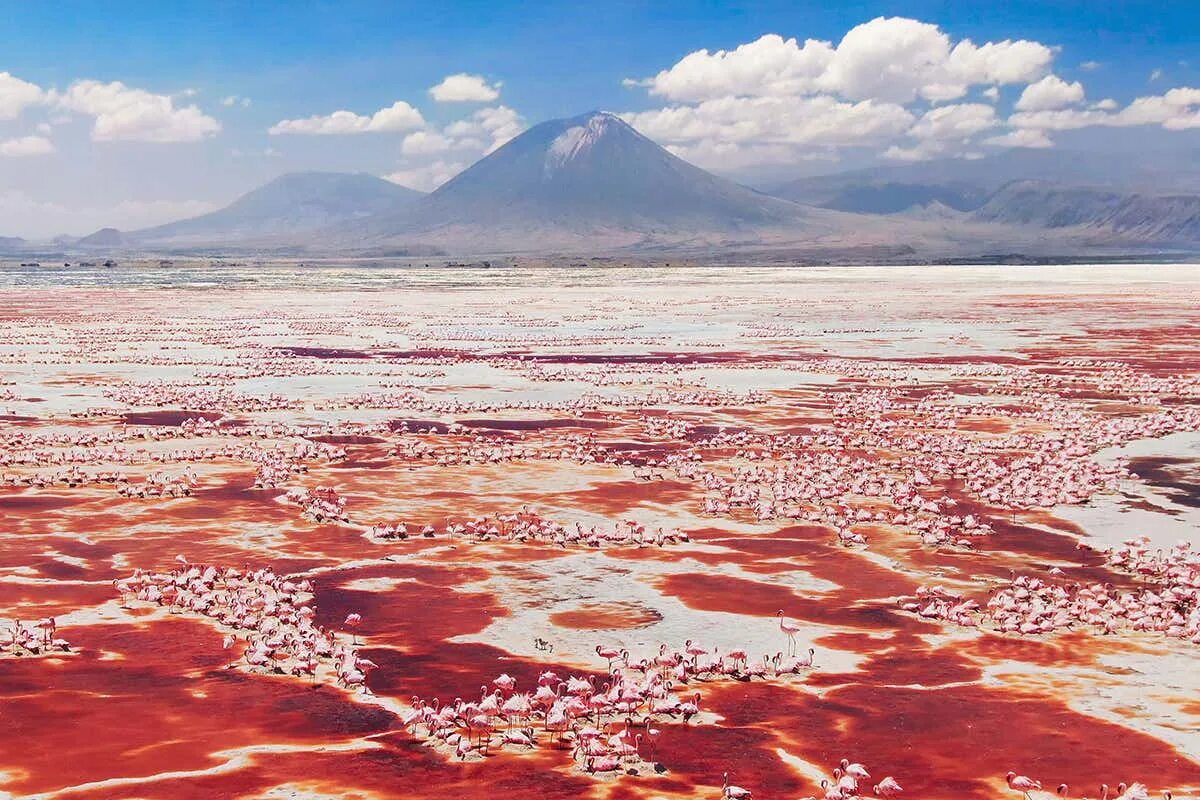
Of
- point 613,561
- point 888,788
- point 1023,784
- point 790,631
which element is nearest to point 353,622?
point 613,561

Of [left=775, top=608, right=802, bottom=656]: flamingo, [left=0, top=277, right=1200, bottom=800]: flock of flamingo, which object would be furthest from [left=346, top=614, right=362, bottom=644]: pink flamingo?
[left=775, top=608, right=802, bottom=656]: flamingo

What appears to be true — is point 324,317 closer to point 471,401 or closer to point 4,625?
point 471,401

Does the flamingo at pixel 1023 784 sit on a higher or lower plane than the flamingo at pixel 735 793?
lower

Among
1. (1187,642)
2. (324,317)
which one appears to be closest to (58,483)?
(1187,642)

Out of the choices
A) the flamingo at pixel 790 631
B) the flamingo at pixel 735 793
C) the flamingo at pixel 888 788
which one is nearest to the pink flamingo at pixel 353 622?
the flamingo at pixel 790 631

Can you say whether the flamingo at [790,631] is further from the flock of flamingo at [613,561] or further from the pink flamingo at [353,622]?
the pink flamingo at [353,622]

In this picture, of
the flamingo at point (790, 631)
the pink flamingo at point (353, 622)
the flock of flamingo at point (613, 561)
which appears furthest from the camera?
the pink flamingo at point (353, 622)

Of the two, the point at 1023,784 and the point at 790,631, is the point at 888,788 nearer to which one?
the point at 1023,784

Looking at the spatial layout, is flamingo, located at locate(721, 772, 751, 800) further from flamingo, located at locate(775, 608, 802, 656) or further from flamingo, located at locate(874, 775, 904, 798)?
flamingo, located at locate(775, 608, 802, 656)

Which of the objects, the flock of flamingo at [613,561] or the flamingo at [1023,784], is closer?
the flamingo at [1023,784]

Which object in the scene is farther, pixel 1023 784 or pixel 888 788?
pixel 1023 784
